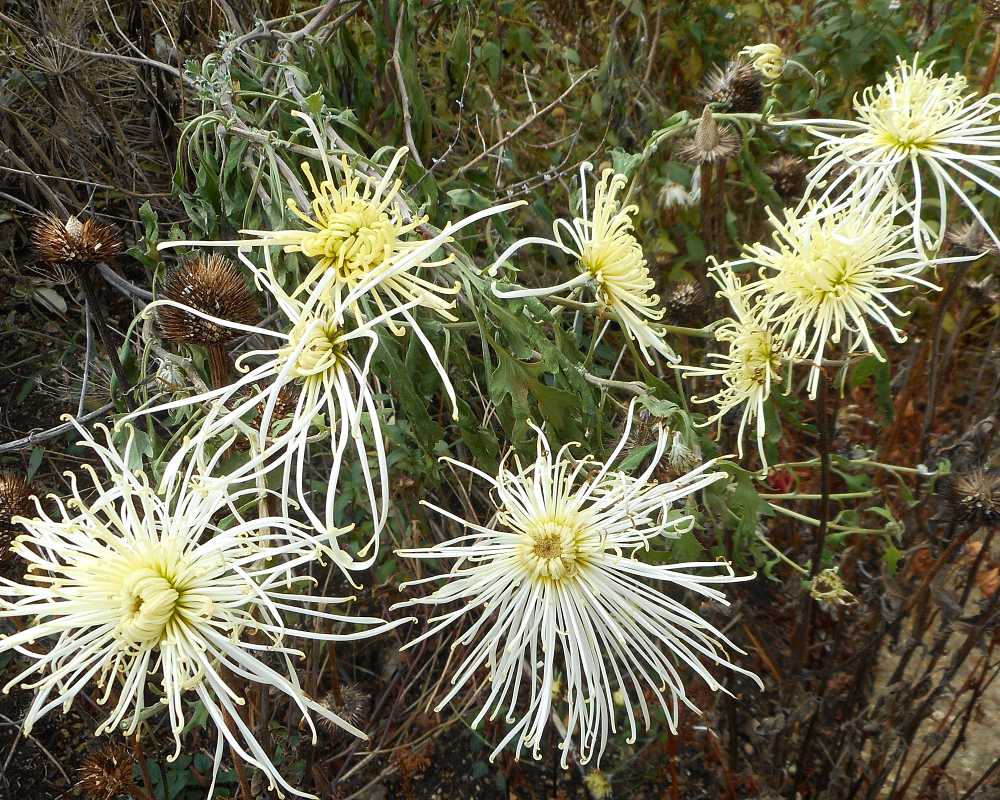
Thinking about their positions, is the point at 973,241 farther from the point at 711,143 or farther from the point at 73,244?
the point at 73,244

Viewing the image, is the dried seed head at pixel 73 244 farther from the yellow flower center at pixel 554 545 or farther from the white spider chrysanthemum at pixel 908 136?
the white spider chrysanthemum at pixel 908 136

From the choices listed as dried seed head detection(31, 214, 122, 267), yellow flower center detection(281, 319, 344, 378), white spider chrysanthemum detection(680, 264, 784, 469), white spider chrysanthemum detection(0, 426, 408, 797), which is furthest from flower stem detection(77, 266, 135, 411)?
white spider chrysanthemum detection(680, 264, 784, 469)

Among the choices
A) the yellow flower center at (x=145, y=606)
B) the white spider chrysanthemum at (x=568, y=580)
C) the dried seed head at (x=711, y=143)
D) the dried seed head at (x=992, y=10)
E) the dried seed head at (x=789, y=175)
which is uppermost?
the dried seed head at (x=992, y=10)

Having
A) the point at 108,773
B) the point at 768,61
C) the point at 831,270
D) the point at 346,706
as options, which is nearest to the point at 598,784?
the point at 346,706

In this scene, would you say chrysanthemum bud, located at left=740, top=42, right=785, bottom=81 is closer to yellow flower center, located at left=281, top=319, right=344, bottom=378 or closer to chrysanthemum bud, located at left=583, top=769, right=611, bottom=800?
yellow flower center, located at left=281, top=319, right=344, bottom=378

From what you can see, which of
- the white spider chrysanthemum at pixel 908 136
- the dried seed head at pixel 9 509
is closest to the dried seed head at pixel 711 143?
the white spider chrysanthemum at pixel 908 136

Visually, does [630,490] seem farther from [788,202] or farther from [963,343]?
[963,343]

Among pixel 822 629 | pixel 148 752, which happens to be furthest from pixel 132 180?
pixel 822 629
